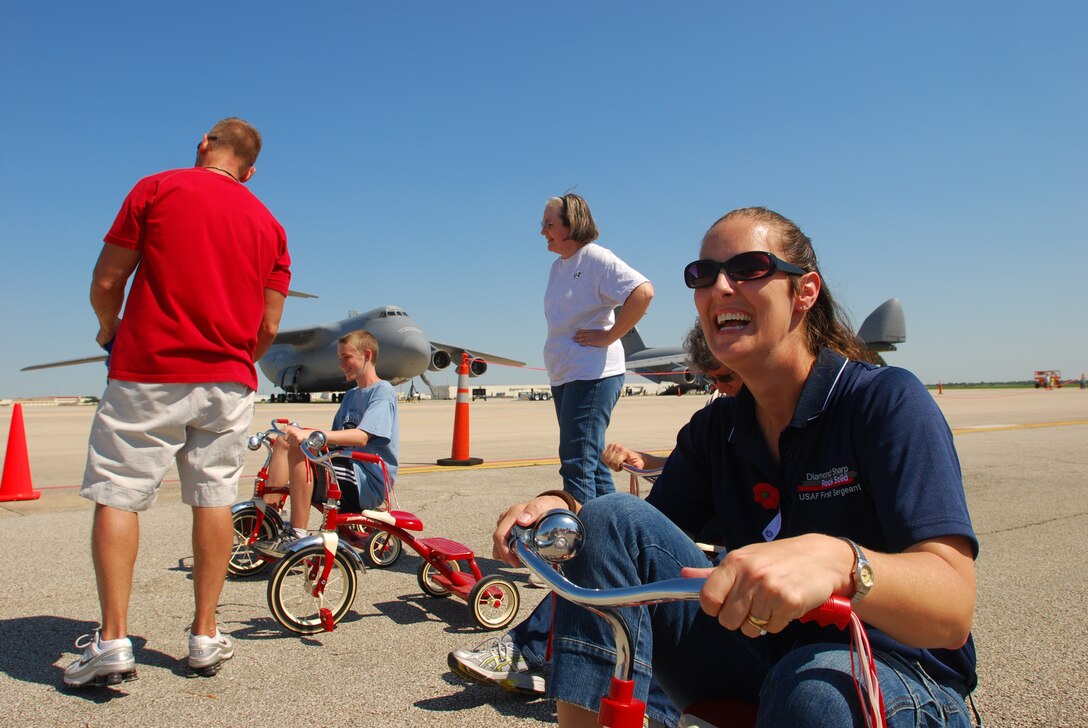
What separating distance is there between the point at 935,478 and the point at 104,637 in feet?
7.91

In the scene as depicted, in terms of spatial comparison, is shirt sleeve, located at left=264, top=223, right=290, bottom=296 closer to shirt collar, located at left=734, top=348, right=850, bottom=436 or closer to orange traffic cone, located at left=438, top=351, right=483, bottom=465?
shirt collar, located at left=734, top=348, right=850, bottom=436

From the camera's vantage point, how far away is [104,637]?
2.31 meters

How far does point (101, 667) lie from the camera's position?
88.4 inches

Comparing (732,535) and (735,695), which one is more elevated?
(732,535)

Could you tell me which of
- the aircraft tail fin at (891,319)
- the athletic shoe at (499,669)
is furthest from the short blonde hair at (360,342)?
the aircraft tail fin at (891,319)

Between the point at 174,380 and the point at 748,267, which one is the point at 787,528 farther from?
the point at 174,380

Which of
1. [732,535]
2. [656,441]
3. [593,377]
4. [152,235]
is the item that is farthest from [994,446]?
[152,235]

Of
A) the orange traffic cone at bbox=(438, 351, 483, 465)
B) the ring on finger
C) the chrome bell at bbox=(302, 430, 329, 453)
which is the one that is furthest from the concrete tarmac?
the orange traffic cone at bbox=(438, 351, 483, 465)

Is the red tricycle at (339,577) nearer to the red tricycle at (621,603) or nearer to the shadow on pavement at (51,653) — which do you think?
the shadow on pavement at (51,653)

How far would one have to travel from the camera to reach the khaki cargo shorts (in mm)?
2334

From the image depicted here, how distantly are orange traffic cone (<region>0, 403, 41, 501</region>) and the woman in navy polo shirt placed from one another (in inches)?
230

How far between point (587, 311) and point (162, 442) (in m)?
1.98

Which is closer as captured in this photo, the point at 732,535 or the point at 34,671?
the point at 732,535

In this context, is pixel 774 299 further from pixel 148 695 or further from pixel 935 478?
pixel 148 695
